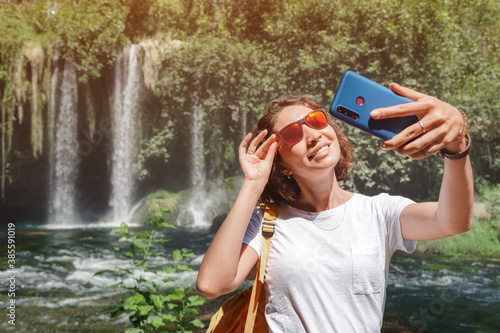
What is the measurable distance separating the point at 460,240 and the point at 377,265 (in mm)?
8560

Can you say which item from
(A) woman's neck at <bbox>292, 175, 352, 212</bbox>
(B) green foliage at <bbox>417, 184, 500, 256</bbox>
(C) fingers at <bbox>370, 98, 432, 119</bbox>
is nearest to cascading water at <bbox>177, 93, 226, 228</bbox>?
(B) green foliage at <bbox>417, 184, 500, 256</bbox>

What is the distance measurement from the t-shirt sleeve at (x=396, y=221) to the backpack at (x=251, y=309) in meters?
0.33

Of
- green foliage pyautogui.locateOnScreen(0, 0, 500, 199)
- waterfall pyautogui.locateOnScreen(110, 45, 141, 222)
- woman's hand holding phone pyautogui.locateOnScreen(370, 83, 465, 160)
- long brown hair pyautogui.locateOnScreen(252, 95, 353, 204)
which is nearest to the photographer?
woman's hand holding phone pyautogui.locateOnScreen(370, 83, 465, 160)

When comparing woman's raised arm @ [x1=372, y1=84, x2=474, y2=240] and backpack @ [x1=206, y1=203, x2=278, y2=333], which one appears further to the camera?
backpack @ [x1=206, y1=203, x2=278, y2=333]

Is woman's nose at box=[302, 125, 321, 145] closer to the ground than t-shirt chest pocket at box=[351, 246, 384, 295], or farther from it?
farther from it

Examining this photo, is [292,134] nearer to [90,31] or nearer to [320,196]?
[320,196]

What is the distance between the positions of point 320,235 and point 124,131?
11.6 m

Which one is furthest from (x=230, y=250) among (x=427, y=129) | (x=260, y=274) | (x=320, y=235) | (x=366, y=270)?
(x=427, y=129)

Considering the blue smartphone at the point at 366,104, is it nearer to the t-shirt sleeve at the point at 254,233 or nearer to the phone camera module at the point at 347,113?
the phone camera module at the point at 347,113

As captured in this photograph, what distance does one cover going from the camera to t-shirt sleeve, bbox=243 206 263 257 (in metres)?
1.33

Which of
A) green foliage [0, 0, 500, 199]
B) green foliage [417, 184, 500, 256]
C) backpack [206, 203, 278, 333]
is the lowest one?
green foliage [417, 184, 500, 256]

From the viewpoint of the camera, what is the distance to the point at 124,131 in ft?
40.3

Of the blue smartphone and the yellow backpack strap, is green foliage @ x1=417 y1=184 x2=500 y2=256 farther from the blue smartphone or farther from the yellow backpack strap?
the blue smartphone

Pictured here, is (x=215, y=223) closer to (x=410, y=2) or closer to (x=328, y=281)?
(x=410, y=2)
